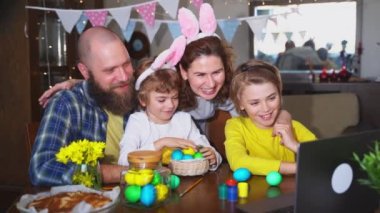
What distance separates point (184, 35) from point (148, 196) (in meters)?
1.00

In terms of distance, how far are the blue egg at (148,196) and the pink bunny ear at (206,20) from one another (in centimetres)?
103

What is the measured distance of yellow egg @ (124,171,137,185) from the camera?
1147 millimetres

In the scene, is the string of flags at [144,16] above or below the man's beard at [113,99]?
above

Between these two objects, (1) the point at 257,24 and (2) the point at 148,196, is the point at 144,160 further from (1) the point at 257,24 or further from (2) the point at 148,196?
(1) the point at 257,24

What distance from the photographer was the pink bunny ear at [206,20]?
1956 mm

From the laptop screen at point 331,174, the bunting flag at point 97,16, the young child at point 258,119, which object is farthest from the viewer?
the bunting flag at point 97,16

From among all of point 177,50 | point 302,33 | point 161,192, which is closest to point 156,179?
point 161,192

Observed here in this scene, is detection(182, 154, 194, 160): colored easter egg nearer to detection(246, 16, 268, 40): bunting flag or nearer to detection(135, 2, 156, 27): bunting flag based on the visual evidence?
detection(135, 2, 156, 27): bunting flag

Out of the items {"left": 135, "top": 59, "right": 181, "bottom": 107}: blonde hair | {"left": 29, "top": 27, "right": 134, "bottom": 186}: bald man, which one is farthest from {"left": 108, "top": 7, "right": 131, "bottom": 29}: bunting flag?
{"left": 135, "top": 59, "right": 181, "bottom": 107}: blonde hair

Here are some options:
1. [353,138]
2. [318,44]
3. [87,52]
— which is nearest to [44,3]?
[87,52]

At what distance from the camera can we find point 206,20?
1.96 meters

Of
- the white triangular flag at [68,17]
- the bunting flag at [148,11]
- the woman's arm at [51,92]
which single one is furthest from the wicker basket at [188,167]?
the white triangular flag at [68,17]

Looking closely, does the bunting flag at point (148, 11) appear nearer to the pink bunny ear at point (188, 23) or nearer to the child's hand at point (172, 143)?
the pink bunny ear at point (188, 23)

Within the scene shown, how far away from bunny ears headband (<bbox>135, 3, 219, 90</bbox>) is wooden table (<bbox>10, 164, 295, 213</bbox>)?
21.4 inches
